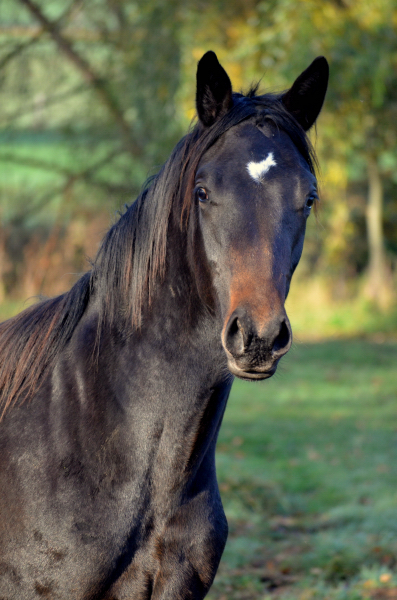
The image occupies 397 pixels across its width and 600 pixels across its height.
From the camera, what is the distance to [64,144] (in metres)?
13.2

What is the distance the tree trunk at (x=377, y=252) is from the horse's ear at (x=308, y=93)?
11.7 m

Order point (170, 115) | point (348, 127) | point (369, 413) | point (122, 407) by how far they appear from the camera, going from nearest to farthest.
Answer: point (122, 407), point (369, 413), point (348, 127), point (170, 115)

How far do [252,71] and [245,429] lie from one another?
500 cm

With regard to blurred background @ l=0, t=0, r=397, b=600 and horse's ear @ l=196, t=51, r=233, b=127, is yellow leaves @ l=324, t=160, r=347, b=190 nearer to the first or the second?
blurred background @ l=0, t=0, r=397, b=600

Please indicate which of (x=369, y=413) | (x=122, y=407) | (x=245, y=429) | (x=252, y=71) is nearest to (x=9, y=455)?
(x=122, y=407)

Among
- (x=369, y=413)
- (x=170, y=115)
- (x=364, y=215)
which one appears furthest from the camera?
(x=364, y=215)

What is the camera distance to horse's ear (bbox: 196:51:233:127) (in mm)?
2125

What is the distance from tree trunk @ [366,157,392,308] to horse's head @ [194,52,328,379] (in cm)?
1176

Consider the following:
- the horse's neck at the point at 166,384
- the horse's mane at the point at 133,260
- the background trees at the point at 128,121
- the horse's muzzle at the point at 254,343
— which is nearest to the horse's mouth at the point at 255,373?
the horse's muzzle at the point at 254,343

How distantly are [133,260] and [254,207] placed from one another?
53 cm

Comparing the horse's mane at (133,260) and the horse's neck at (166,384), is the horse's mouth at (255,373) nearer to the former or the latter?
the horse's neck at (166,384)

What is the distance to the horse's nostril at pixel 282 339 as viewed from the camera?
1.80m

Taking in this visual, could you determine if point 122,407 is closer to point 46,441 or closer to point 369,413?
point 46,441

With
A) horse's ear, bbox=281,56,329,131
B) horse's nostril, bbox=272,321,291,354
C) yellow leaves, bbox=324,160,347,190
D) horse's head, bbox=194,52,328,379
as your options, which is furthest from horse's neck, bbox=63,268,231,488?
yellow leaves, bbox=324,160,347,190
